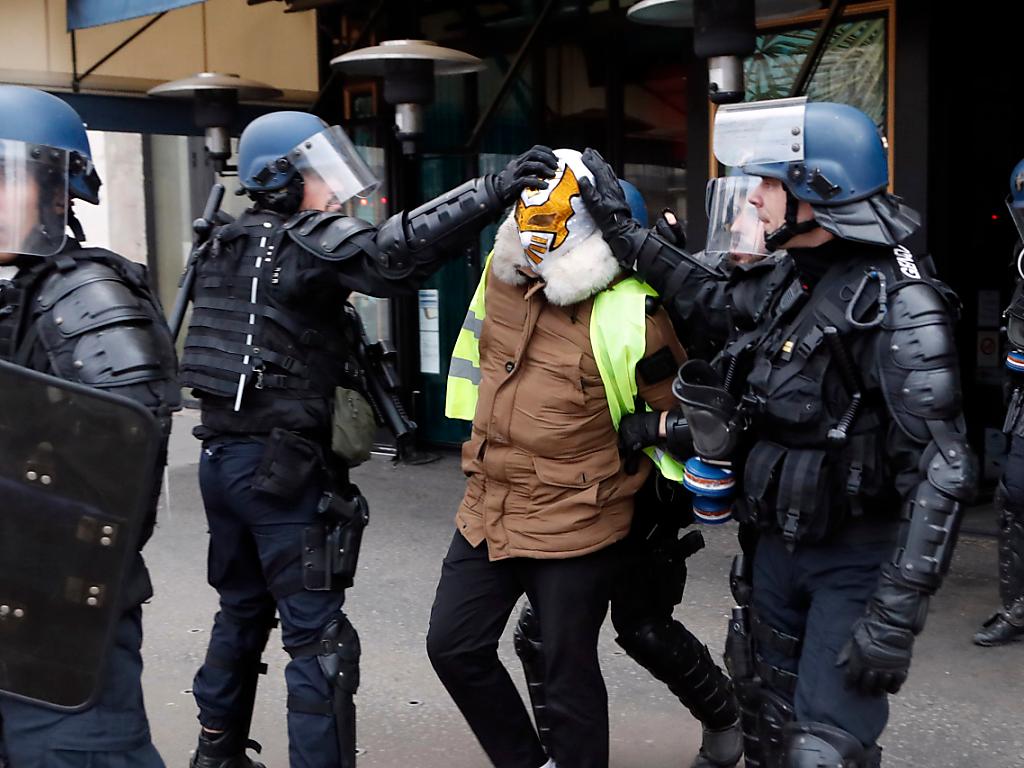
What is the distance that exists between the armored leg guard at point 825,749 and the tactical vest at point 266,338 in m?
1.57

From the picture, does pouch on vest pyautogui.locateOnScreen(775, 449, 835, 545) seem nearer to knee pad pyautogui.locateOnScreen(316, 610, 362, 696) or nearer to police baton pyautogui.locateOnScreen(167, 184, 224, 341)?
knee pad pyautogui.locateOnScreen(316, 610, 362, 696)

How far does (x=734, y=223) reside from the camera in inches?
149

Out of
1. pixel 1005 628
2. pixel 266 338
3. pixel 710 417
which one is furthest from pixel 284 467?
pixel 1005 628

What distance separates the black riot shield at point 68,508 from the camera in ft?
6.85

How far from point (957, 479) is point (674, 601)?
122cm

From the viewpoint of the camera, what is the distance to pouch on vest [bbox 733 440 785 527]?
281cm

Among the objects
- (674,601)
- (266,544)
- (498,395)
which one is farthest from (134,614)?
(674,601)

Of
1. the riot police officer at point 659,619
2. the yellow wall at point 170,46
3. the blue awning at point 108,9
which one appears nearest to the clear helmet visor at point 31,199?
the riot police officer at point 659,619

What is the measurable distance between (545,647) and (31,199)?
1.68 meters

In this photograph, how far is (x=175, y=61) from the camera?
811 centimetres

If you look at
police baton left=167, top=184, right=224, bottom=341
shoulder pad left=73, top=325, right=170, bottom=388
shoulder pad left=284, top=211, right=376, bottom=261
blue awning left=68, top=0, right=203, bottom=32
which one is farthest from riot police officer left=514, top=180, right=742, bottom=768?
blue awning left=68, top=0, right=203, bottom=32

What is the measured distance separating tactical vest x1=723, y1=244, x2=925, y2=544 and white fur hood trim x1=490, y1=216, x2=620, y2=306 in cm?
54

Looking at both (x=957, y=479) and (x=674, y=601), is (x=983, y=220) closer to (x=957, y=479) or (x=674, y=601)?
(x=674, y=601)

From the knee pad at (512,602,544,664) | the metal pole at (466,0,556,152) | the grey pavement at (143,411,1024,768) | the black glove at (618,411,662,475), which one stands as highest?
the metal pole at (466,0,556,152)
